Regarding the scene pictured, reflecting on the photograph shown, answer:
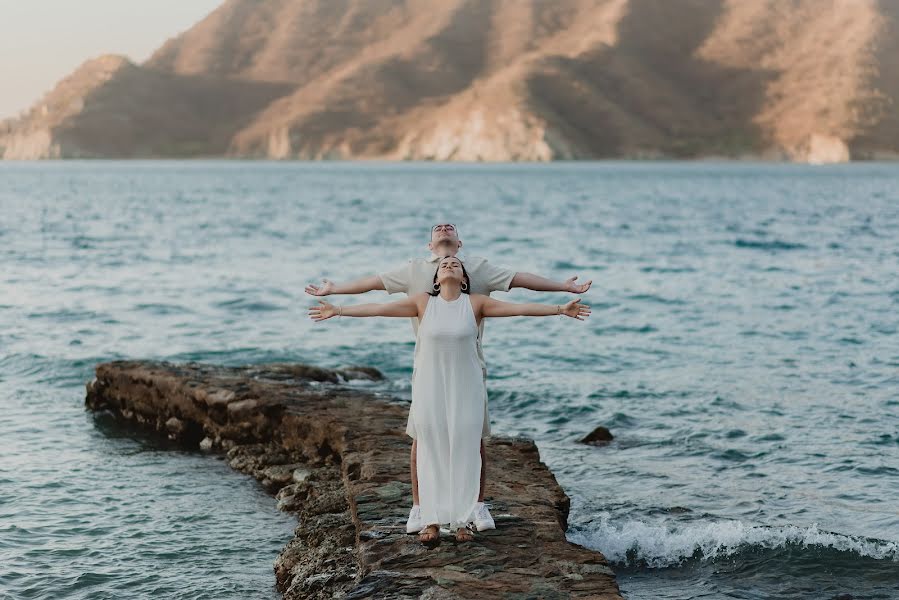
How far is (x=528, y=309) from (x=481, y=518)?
1834 mm

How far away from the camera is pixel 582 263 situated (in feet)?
128

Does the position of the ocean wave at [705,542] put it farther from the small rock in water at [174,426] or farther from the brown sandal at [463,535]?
the small rock in water at [174,426]

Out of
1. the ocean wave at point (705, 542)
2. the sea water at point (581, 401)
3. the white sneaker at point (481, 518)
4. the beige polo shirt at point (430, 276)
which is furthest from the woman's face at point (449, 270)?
the ocean wave at point (705, 542)

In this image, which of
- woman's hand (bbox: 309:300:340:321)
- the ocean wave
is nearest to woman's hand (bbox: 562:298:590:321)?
woman's hand (bbox: 309:300:340:321)

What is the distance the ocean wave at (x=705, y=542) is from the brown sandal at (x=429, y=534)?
8.22 ft

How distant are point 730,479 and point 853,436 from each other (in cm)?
277

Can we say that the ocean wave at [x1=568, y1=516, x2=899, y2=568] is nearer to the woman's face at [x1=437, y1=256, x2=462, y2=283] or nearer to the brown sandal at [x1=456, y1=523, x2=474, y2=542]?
the brown sandal at [x1=456, y1=523, x2=474, y2=542]

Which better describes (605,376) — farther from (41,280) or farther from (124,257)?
(124,257)

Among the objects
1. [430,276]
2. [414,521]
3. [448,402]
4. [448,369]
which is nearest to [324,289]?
[430,276]

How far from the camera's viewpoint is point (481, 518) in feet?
27.0

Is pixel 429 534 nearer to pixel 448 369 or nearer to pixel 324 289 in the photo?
pixel 448 369

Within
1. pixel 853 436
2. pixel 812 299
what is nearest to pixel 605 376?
pixel 853 436

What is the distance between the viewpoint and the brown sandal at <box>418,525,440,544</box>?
8000mm

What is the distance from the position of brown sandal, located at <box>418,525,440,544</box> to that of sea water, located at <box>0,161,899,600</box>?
1.69m
